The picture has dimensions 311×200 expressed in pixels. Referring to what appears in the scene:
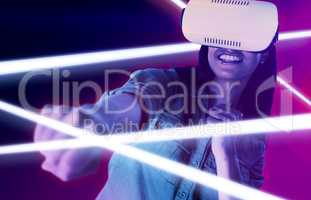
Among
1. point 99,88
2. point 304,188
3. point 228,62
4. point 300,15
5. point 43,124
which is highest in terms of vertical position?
point 300,15

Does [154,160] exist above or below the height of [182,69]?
below

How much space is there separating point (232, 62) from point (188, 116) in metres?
0.23

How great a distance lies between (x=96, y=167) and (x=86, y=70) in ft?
1.11

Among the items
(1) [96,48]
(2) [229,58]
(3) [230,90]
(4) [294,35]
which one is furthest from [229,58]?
(1) [96,48]

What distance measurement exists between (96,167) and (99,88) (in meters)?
0.27

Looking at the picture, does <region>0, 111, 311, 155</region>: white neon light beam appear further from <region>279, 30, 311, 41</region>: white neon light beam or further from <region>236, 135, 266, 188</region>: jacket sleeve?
<region>279, 30, 311, 41</region>: white neon light beam

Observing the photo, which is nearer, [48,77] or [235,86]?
[235,86]

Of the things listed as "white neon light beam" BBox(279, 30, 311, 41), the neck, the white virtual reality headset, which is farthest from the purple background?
the white virtual reality headset

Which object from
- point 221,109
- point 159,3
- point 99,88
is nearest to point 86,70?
point 99,88

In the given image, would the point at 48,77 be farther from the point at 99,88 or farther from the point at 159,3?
the point at 159,3

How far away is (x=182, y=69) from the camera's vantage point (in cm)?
147

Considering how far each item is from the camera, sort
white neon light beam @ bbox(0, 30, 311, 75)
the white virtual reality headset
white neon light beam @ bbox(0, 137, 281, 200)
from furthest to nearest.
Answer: white neon light beam @ bbox(0, 30, 311, 75), white neon light beam @ bbox(0, 137, 281, 200), the white virtual reality headset

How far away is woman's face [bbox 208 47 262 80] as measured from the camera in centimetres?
140

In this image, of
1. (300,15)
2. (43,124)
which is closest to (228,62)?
(300,15)
